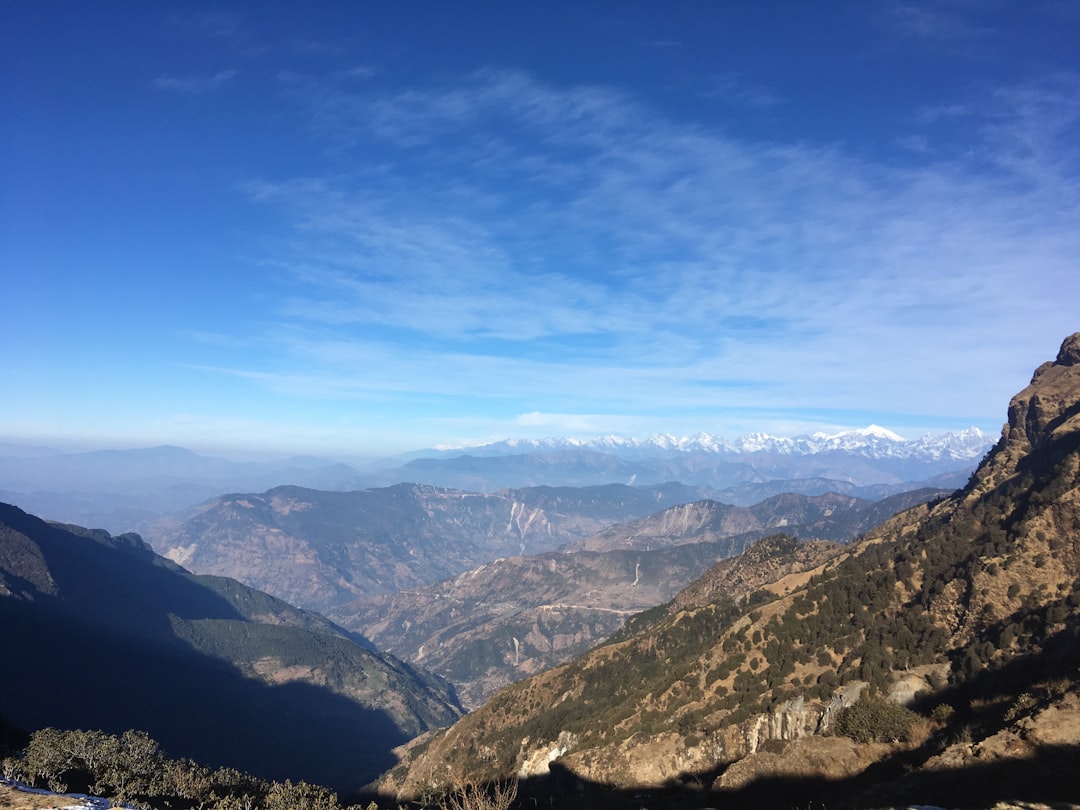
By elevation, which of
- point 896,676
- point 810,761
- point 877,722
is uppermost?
point 877,722

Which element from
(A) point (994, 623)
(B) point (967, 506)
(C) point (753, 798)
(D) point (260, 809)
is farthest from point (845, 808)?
(B) point (967, 506)

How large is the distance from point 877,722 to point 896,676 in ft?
48.9

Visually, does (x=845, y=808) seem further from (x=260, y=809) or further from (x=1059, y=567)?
(x=1059, y=567)

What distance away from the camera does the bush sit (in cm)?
4888

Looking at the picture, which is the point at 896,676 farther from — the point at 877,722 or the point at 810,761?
the point at 810,761

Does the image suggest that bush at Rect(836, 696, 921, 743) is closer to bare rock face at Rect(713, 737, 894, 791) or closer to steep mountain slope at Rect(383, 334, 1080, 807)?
steep mountain slope at Rect(383, 334, 1080, 807)

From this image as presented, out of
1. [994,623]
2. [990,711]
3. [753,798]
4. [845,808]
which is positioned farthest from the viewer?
[994,623]

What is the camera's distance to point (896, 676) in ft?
206

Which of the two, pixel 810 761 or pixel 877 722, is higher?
pixel 877 722

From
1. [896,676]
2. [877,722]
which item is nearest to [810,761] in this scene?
[877,722]

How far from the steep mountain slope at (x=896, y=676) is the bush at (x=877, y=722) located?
396mm

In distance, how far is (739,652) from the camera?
293 ft

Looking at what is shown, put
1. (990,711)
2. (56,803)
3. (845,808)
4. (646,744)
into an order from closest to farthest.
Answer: (845,808) < (56,803) < (990,711) < (646,744)

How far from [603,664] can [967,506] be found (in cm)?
8712
